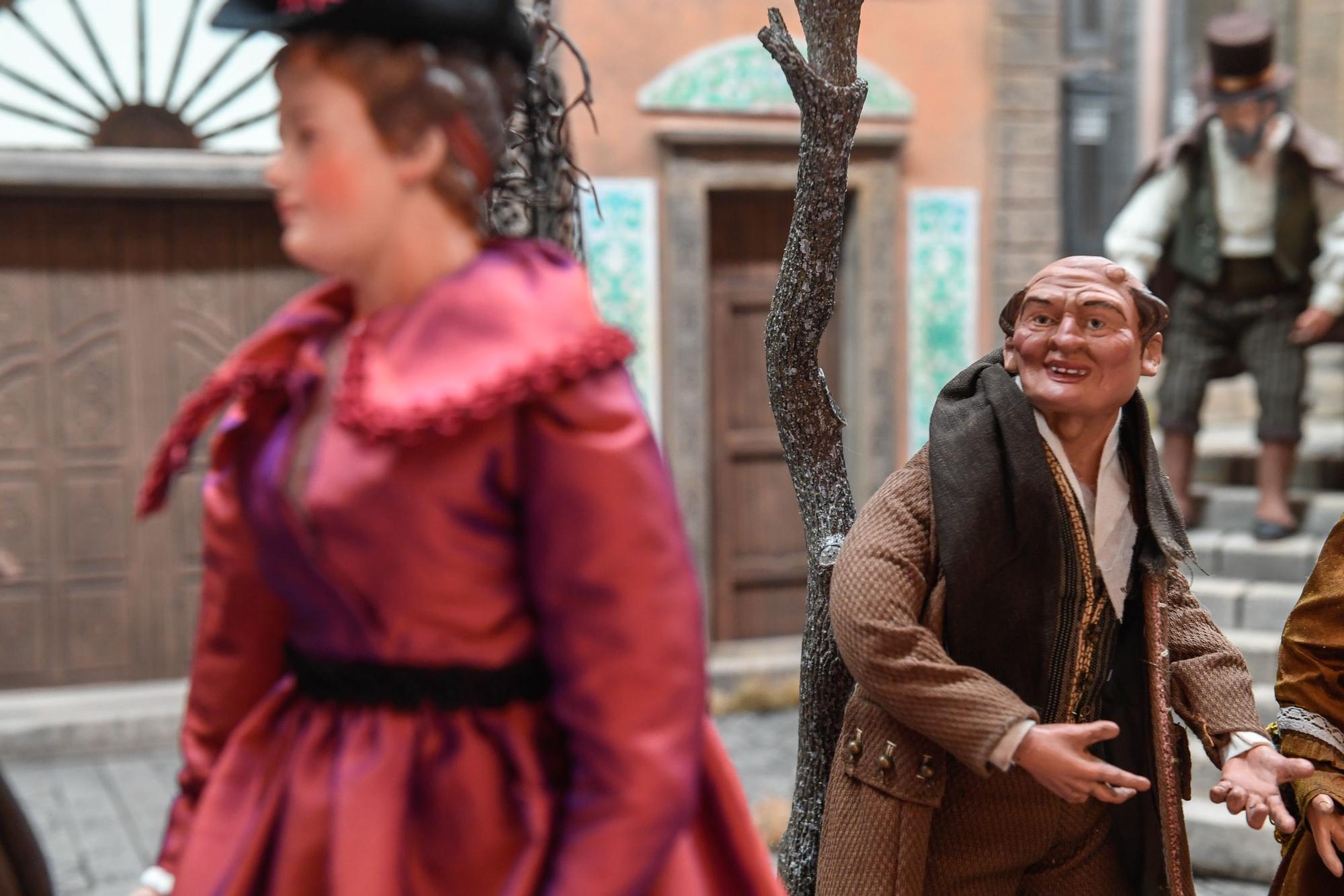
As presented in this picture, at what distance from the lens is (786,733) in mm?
6430

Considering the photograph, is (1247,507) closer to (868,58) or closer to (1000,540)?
(868,58)

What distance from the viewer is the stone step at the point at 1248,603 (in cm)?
511

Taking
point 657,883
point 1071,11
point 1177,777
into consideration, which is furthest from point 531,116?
point 1071,11

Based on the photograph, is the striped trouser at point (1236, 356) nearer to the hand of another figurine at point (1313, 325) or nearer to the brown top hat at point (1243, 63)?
the hand of another figurine at point (1313, 325)

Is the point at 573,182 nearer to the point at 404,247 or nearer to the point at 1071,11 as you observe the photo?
the point at 404,247

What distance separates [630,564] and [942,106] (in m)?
6.19

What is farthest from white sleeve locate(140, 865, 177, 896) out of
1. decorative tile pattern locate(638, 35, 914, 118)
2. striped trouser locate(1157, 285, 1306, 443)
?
decorative tile pattern locate(638, 35, 914, 118)

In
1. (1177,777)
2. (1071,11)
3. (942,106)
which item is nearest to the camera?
(1177,777)

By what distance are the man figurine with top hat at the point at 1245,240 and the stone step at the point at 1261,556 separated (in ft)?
0.26

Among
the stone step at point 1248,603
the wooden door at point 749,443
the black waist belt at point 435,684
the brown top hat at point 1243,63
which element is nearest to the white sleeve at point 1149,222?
the brown top hat at point 1243,63

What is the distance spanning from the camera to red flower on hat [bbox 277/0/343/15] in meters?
1.43

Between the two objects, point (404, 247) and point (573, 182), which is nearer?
point (404, 247)

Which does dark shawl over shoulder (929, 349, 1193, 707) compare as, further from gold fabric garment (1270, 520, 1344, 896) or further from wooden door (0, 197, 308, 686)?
wooden door (0, 197, 308, 686)

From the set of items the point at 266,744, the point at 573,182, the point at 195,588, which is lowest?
the point at 195,588
